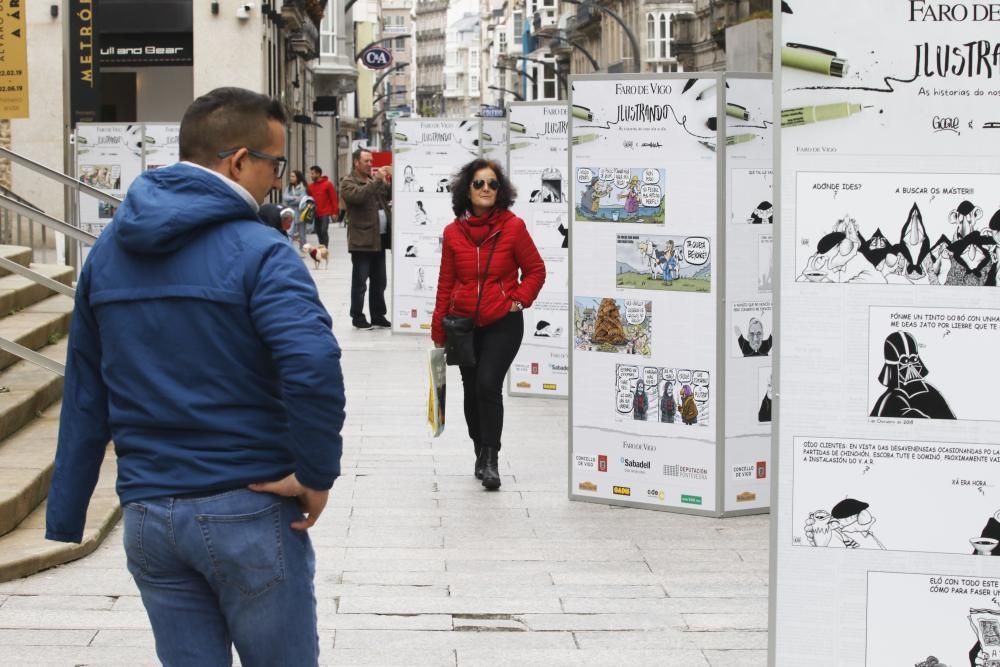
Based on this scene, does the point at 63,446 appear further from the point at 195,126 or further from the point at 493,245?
the point at 493,245

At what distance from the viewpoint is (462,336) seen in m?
9.29

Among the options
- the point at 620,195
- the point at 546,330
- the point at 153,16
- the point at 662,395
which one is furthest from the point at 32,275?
the point at 153,16

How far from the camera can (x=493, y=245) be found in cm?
939

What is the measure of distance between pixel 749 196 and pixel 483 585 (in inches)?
98.0

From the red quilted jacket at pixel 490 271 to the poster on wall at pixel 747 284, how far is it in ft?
4.37

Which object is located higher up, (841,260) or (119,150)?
(119,150)

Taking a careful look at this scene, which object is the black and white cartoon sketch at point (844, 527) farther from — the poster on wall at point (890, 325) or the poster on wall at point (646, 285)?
the poster on wall at point (646, 285)

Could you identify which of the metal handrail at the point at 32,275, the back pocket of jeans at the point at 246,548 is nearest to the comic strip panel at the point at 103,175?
the metal handrail at the point at 32,275

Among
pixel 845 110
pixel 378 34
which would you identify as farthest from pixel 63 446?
pixel 378 34

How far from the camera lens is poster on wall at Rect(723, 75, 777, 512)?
8.33 m

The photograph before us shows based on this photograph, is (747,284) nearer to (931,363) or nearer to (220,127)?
(931,363)

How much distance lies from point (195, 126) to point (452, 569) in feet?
13.2

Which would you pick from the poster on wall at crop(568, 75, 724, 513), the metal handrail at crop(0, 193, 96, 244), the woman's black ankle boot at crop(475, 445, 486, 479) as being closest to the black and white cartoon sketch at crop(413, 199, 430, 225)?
the metal handrail at crop(0, 193, 96, 244)

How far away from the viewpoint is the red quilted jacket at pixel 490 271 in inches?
368
